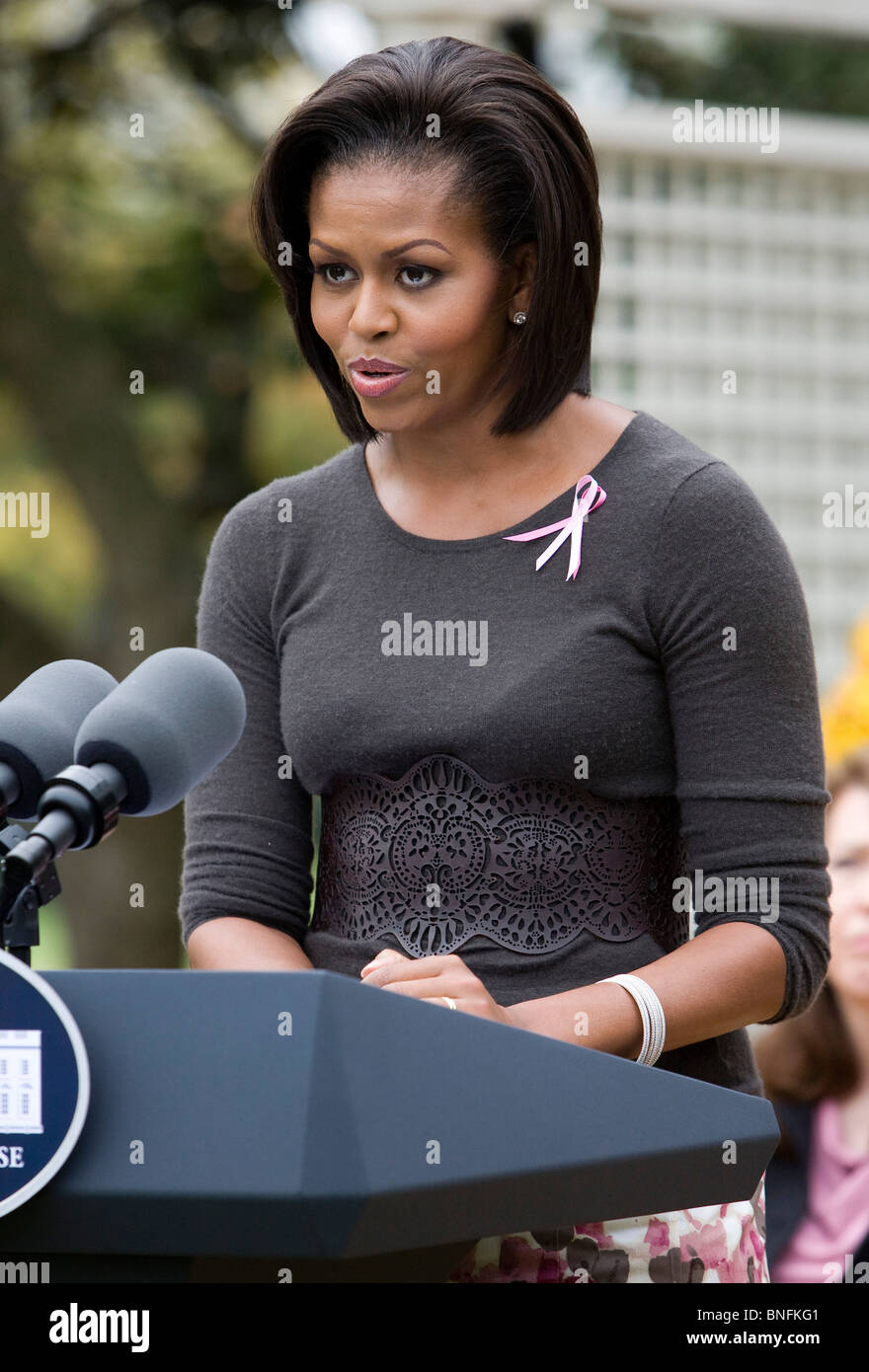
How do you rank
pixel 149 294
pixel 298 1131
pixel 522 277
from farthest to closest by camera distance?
pixel 149 294 → pixel 522 277 → pixel 298 1131

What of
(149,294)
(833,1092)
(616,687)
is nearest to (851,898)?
(833,1092)

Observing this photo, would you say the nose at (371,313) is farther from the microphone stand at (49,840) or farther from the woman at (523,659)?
the microphone stand at (49,840)

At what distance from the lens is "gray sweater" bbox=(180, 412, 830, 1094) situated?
154 cm

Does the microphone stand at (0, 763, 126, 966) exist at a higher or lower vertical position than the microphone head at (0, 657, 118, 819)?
lower

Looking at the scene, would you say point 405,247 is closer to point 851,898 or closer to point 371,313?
point 371,313

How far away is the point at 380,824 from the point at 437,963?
0.34 m

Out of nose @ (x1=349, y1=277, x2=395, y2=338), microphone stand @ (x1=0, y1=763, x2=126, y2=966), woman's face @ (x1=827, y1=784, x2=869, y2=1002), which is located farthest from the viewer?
woman's face @ (x1=827, y1=784, x2=869, y2=1002)

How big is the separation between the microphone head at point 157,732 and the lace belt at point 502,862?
0.40 metres

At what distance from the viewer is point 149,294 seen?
866 cm

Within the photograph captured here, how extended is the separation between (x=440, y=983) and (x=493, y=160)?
75 cm

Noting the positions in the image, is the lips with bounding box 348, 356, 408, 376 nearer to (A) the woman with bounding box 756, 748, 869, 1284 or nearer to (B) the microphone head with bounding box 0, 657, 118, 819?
(B) the microphone head with bounding box 0, 657, 118, 819

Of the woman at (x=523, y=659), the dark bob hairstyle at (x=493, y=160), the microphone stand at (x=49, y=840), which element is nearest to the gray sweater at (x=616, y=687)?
the woman at (x=523, y=659)

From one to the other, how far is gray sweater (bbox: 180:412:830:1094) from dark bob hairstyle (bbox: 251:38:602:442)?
119 mm

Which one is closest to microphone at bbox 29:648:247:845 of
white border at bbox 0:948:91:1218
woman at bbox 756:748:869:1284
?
white border at bbox 0:948:91:1218
